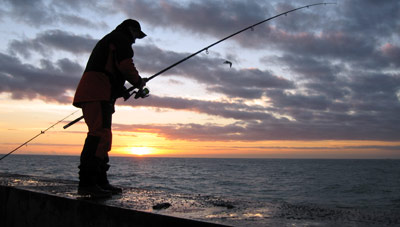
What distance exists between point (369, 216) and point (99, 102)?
2617 millimetres

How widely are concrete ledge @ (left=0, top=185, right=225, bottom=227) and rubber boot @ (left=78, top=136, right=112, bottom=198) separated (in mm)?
368

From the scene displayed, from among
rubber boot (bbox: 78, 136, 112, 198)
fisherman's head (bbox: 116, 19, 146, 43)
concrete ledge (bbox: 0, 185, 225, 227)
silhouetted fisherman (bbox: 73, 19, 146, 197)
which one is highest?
fisherman's head (bbox: 116, 19, 146, 43)

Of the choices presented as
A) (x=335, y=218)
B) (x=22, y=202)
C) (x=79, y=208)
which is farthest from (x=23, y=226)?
(x=335, y=218)

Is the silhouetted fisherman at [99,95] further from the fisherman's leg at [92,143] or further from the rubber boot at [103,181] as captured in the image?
the rubber boot at [103,181]

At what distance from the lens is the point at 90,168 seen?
3.13 m

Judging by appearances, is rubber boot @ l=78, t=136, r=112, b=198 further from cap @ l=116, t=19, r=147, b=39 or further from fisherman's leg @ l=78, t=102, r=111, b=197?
cap @ l=116, t=19, r=147, b=39

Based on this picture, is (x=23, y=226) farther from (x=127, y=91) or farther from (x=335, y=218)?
(x=335, y=218)

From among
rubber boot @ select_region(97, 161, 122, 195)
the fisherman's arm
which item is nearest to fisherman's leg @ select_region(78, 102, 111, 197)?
rubber boot @ select_region(97, 161, 122, 195)

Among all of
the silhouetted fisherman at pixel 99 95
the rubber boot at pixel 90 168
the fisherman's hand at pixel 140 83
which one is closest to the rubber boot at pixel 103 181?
the silhouetted fisherman at pixel 99 95

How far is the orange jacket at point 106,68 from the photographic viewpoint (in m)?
3.13

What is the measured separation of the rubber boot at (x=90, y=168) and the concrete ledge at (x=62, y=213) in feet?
1.21

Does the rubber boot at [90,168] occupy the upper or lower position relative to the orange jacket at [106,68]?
lower

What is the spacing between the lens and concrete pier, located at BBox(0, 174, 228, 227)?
214 centimetres

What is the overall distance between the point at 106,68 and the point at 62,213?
55.8 inches
